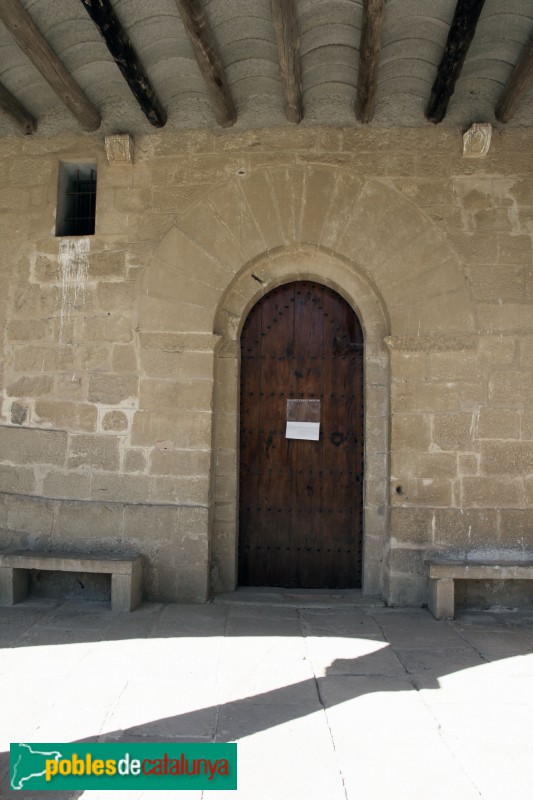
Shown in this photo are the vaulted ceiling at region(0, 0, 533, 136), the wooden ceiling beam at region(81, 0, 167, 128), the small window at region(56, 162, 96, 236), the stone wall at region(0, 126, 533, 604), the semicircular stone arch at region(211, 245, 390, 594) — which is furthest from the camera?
the small window at region(56, 162, 96, 236)

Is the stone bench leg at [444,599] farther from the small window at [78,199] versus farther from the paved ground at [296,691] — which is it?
the small window at [78,199]

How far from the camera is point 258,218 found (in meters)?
4.62

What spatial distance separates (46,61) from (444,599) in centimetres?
456

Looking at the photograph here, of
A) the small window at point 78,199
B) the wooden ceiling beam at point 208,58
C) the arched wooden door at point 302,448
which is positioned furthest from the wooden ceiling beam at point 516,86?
the small window at point 78,199

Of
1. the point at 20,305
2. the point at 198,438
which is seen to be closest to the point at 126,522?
the point at 198,438

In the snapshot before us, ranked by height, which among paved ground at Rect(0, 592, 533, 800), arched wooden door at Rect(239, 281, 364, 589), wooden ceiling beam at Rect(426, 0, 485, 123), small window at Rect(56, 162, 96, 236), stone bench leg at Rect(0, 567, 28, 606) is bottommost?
paved ground at Rect(0, 592, 533, 800)

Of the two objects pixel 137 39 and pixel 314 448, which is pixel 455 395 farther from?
pixel 137 39

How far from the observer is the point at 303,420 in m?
4.82

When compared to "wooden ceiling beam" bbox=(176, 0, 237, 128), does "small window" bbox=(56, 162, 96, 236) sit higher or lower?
lower

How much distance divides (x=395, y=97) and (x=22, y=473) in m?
4.15

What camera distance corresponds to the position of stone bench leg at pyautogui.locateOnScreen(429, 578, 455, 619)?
161 inches

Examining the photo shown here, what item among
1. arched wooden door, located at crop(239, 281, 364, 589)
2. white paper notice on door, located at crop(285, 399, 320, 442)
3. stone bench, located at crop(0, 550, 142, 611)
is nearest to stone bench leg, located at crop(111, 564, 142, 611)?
stone bench, located at crop(0, 550, 142, 611)

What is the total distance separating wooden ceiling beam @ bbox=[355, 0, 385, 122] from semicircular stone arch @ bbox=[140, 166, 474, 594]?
1.57 feet

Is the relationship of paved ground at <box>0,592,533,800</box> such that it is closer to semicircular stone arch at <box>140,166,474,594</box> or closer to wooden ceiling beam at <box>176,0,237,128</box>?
semicircular stone arch at <box>140,166,474,594</box>
